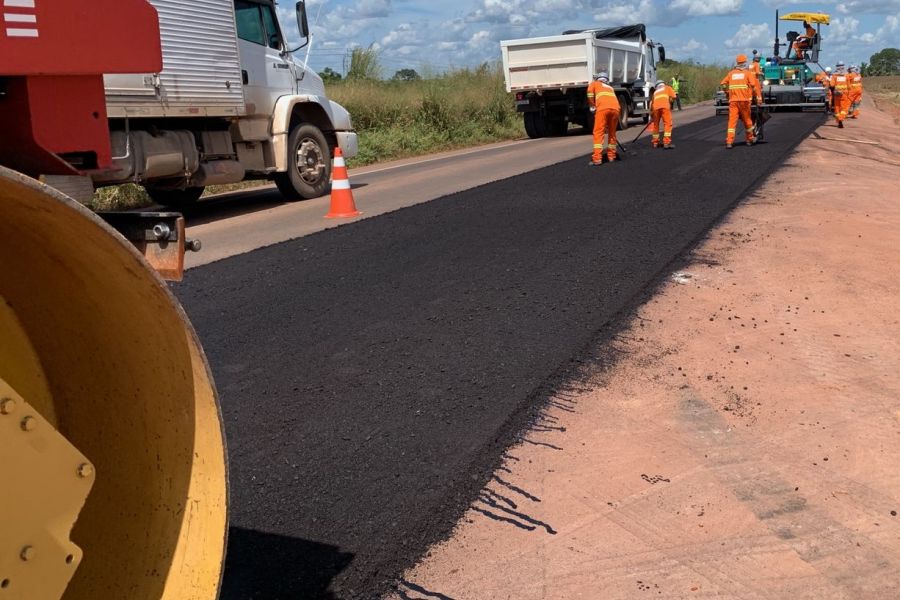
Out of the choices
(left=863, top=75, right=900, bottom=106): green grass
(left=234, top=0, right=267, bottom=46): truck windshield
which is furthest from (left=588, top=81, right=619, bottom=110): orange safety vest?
(left=863, top=75, right=900, bottom=106): green grass

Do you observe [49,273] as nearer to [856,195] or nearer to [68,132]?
[68,132]

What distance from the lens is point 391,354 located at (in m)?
5.04

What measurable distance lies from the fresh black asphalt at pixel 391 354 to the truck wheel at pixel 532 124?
54.4ft

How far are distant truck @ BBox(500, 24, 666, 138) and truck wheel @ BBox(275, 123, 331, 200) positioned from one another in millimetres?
12852

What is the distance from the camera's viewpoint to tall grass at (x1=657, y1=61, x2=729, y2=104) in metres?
55.3

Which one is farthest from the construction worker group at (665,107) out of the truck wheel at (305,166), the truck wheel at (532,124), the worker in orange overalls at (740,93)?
the truck wheel at (532,124)

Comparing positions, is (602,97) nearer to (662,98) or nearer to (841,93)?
(662,98)

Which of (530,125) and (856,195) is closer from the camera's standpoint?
(856,195)

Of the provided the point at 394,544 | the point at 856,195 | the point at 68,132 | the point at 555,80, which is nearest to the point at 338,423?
the point at 394,544

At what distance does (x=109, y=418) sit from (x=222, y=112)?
9.20 metres

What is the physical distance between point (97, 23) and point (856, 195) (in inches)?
424

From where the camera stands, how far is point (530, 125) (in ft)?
87.0

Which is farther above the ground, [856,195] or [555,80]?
[555,80]

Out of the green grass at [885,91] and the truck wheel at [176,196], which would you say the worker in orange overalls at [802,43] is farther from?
the truck wheel at [176,196]
